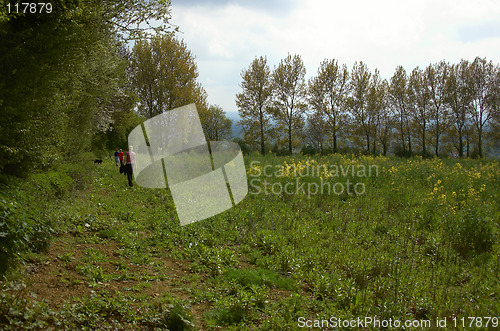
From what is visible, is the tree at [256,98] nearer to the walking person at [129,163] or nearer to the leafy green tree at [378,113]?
the leafy green tree at [378,113]

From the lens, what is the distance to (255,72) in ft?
116

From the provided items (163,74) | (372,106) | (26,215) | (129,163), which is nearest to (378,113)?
(372,106)

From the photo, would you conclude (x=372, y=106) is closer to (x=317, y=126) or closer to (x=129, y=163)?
(x=317, y=126)

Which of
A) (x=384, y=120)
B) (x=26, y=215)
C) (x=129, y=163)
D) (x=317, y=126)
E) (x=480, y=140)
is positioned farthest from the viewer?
(x=384, y=120)

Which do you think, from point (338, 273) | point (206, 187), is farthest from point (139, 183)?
point (338, 273)

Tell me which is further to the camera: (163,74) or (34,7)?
(163,74)

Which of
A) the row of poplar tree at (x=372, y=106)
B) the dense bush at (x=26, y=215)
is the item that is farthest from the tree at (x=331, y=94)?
the dense bush at (x=26, y=215)

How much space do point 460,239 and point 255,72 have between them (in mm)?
30759

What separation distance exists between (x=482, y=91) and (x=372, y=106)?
39.2 ft

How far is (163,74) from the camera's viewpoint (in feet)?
88.8

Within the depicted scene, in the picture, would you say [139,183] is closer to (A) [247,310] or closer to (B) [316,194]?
(B) [316,194]

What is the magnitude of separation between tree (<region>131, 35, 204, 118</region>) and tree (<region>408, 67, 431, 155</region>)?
88.1ft

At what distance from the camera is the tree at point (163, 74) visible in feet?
87.9

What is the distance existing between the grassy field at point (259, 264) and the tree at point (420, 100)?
1187 inches
